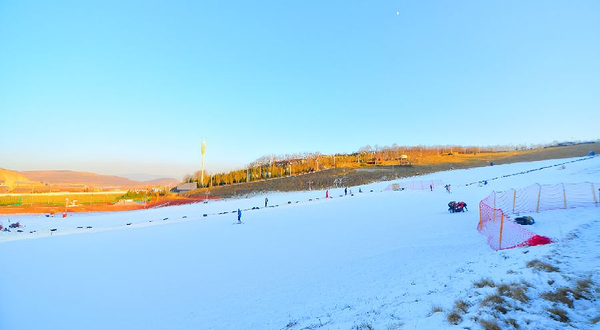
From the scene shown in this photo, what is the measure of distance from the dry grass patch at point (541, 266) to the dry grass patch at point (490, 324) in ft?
10.1

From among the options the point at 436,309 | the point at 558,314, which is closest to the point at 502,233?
the point at 558,314

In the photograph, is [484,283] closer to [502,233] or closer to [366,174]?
[502,233]

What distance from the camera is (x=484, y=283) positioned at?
6453 mm

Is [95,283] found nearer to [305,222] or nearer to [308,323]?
[308,323]

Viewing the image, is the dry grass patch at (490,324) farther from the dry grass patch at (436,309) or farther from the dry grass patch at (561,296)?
the dry grass patch at (561,296)

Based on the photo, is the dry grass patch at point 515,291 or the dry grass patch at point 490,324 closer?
the dry grass patch at point 490,324

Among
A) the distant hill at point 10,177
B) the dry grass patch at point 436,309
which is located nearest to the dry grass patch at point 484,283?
the dry grass patch at point 436,309

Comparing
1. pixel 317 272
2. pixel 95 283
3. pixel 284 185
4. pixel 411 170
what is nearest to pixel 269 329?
pixel 317 272

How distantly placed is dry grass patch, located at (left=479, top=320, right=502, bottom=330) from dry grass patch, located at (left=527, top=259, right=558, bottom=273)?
3089 mm

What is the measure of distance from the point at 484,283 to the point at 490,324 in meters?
2.11

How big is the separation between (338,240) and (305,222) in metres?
7.60

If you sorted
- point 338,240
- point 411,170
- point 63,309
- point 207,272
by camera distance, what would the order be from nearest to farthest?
point 63,309 < point 207,272 < point 338,240 < point 411,170

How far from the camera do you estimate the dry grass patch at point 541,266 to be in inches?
258

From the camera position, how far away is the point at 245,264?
12.4 m
